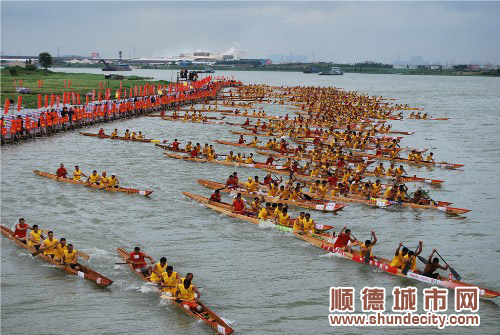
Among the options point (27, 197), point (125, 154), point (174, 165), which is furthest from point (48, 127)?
point (27, 197)

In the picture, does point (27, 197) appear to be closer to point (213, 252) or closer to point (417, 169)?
point (213, 252)

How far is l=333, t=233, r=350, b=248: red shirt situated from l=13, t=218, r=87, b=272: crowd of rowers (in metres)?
10.00

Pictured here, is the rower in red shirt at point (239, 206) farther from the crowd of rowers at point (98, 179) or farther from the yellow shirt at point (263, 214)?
the crowd of rowers at point (98, 179)

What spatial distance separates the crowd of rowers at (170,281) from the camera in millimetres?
17250

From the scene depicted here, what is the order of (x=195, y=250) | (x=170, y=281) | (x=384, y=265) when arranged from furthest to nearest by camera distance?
1. (x=195, y=250)
2. (x=384, y=265)
3. (x=170, y=281)

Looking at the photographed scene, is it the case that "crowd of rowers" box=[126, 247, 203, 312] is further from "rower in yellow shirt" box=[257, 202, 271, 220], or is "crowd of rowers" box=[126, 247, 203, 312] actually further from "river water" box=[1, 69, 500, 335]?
"rower in yellow shirt" box=[257, 202, 271, 220]

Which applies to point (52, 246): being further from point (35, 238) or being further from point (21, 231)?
point (21, 231)

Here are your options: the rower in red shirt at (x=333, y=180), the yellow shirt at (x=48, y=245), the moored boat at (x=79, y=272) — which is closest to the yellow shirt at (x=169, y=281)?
the moored boat at (x=79, y=272)

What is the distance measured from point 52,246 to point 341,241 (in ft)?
37.6

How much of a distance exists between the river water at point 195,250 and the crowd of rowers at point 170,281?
0.46 metres

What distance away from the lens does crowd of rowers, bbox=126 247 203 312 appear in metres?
17.2

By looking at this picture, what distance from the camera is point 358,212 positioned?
95.0 ft

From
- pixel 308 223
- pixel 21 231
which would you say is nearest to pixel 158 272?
pixel 21 231

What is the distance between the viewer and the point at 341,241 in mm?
22469
